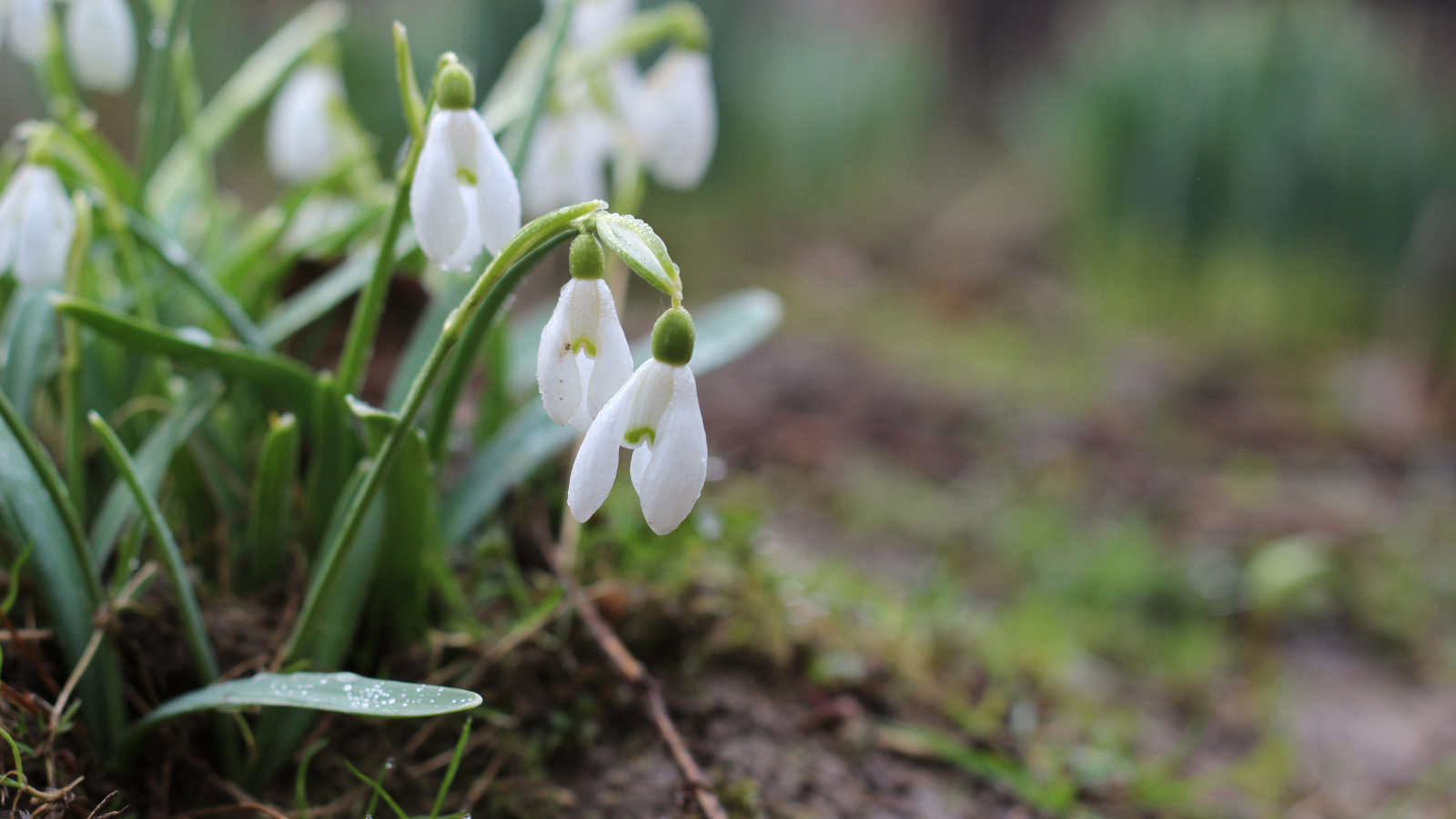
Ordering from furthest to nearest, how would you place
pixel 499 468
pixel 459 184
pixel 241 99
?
pixel 241 99
pixel 499 468
pixel 459 184

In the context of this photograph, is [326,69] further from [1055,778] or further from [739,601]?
[1055,778]

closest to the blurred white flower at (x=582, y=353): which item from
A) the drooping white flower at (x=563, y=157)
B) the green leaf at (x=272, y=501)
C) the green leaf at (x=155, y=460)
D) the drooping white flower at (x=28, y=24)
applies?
the green leaf at (x=272, y=501)

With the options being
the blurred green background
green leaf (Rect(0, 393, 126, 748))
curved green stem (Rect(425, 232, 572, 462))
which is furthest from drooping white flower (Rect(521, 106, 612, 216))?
green leaf (Rect(0, 393, 126, 748))

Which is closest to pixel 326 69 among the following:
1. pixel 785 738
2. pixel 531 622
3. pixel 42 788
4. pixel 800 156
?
pixel 531 622

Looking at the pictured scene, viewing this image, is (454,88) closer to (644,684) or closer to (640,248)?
(640,248)

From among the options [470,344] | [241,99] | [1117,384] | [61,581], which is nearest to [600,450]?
[470,344]

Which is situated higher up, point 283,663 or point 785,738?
point 283,663

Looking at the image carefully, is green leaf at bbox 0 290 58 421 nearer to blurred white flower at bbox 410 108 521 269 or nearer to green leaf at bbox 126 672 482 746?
green leaf at bbox 126 672 482 746
